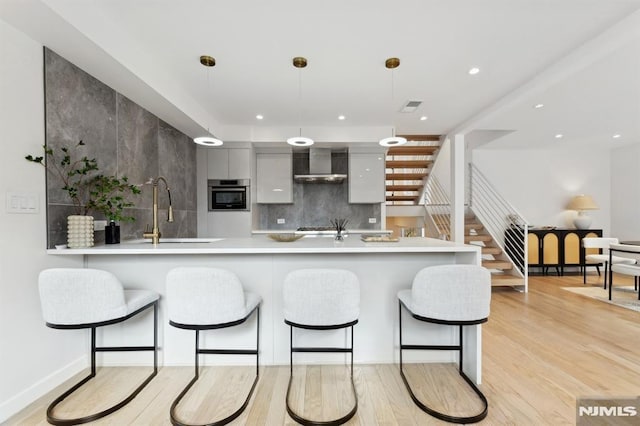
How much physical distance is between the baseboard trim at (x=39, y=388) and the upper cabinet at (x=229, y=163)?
290 cm

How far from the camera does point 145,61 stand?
98.0 inches

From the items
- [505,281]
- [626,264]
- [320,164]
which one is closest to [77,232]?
[320,164]

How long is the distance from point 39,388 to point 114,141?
1.98 m

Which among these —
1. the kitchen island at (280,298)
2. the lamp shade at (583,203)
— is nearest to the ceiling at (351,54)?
the kitchen island at (280,298)

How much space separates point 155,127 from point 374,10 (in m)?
2.72

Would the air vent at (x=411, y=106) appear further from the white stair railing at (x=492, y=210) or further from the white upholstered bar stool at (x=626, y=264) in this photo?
the white upholstered bar stool at (x=626, y=264)

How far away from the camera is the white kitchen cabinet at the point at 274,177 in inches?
191

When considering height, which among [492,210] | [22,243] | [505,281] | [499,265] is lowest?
[505,281]

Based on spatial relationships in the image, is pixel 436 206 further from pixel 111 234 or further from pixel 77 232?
pixel 77 232

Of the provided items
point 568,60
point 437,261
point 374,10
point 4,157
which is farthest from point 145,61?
point 568,60

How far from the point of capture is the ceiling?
1943mm

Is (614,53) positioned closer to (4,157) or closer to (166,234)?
(4,157)

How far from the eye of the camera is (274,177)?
191 inches

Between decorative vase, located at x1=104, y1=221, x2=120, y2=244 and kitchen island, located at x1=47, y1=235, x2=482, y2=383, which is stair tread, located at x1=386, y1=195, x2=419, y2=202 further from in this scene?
decorative vase, located at x1=104, y1=221, x2=120, y2=244
